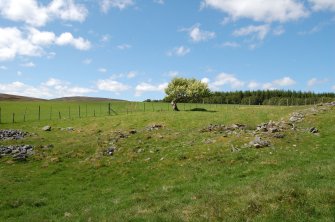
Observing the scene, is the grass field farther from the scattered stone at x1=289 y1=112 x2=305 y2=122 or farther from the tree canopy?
the tree canopy

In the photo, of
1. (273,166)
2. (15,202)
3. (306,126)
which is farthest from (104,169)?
(306,126)

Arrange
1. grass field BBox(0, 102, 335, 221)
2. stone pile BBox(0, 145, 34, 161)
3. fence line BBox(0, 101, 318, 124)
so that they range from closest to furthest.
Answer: grass field BBox(0, 102, 335, 221) → stone pile BBox(0, 145, 34, 161) → fence line BBox(0, 101, 318, 124)

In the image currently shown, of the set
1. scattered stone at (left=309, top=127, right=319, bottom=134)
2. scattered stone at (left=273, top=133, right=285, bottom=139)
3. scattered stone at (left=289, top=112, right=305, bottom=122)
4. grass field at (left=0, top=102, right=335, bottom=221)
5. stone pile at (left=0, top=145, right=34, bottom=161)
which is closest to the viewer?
grass field at (left=0, top=102, right=335, bottom=221)

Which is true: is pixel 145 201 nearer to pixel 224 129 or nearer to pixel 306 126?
pixel 224 129

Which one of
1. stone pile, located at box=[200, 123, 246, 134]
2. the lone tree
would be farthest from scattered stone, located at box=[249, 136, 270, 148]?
the lone tree

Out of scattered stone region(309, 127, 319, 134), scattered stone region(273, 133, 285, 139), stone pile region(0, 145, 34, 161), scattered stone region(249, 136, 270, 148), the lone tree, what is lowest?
stone pile region(0, 145, 34, 161)

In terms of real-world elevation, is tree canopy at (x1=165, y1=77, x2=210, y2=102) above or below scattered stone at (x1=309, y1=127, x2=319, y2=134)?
above

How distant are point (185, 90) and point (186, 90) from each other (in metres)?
0.29

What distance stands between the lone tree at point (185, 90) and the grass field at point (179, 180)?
2248 inches

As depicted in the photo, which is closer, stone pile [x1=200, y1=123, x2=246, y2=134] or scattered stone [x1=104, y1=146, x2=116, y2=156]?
scattered stone [x1=104, y1=146, x2=116, y2=156]

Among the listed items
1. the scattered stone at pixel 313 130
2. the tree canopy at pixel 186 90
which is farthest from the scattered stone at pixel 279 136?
the tree canopy at pixel 186 90

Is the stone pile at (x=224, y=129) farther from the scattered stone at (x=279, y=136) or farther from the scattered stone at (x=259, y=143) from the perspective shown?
the scattered stone at (x=259, y=143)

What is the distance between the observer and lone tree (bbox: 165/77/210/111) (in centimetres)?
10169

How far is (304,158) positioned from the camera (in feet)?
88.6
